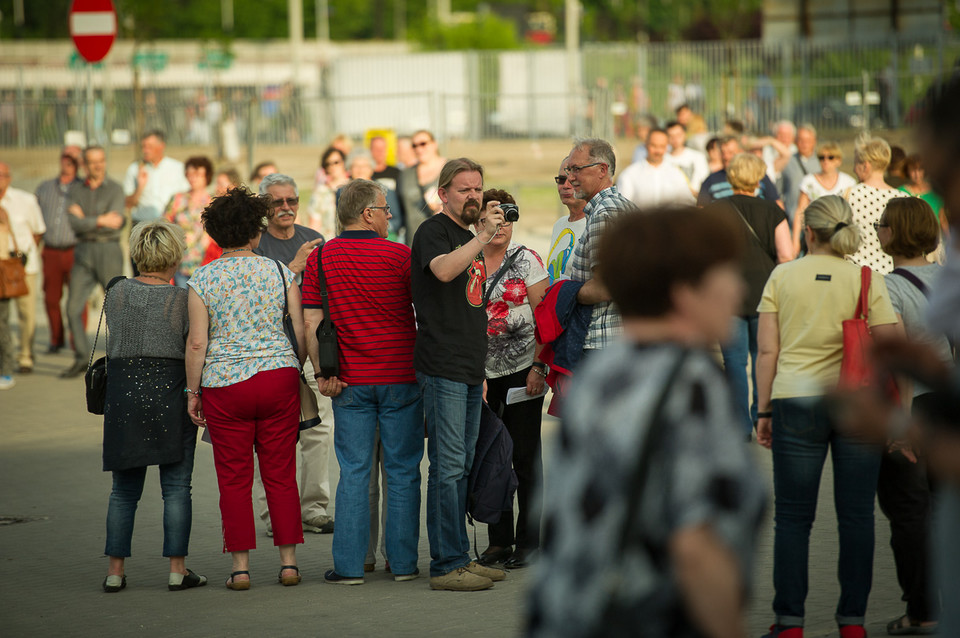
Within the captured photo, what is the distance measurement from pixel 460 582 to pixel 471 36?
56.2m

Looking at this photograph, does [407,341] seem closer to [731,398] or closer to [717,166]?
[731,398]

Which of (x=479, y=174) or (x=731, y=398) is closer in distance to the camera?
A: (x=731, y=398)

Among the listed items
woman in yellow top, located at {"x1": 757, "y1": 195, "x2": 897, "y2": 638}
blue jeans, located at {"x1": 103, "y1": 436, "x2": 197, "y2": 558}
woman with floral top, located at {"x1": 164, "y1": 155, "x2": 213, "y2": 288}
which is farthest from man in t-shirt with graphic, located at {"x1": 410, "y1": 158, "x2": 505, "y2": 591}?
woman with floral top, located at {"x1": 164, "y1": 155, "x2": 213, "y2": 288}

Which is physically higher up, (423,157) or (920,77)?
(920,77)

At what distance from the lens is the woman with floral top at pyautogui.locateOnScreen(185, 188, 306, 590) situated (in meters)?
5.93

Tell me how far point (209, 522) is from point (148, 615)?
1.74m

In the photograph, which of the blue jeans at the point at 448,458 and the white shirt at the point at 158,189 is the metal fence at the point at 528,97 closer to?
the white shirt at the point at 158,189

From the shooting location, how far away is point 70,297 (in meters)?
12.4

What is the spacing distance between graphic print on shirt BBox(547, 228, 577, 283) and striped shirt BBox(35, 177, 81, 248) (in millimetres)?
8117

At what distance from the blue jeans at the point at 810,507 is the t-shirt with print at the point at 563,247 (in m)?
1.89

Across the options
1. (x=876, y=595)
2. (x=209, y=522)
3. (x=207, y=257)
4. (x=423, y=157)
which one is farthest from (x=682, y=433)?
(x=423, y=157)

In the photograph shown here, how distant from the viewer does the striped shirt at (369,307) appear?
589 centimetres

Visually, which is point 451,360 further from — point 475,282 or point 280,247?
point 280,247

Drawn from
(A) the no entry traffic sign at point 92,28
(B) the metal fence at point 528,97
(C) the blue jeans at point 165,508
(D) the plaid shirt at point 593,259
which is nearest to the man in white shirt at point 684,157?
(A) the no entry traffic sign at point 92,28
